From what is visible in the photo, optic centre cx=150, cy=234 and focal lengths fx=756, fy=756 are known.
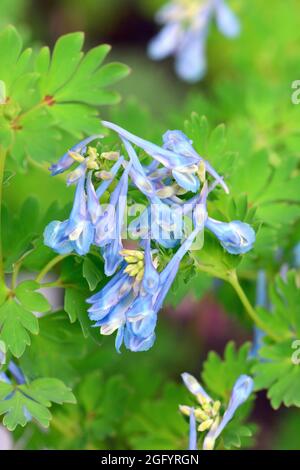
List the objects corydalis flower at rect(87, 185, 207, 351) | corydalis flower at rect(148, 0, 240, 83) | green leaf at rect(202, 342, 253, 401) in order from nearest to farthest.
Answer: corydalis flower at rect(87, 185, 207, 351)
green leaf at rect(202, 342, 253, 401)
corydalis flower at rect(148, 0, 240, 83)

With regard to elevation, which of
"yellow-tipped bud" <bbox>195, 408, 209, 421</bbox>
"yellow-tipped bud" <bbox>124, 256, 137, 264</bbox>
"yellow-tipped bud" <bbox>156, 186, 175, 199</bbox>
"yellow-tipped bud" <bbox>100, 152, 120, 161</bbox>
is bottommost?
"yellow-tipped bud" <bbox>195, 408, 209, 421</bbox>

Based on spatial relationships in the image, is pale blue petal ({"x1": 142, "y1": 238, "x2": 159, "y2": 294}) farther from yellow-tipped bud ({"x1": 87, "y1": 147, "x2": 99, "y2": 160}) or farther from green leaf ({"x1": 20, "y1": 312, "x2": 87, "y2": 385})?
green leaf ({"x1": 20, "y1": 312, "x2": 87, "y2": 385})

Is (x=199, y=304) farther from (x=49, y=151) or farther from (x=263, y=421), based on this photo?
(x=49, y=151)

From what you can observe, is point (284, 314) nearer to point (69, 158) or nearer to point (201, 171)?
point (201, 171)

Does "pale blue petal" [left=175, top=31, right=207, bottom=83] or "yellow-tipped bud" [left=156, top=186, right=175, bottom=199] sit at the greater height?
"yellow-tipped bud" [left=156, top=186, right=175, bottom=199]

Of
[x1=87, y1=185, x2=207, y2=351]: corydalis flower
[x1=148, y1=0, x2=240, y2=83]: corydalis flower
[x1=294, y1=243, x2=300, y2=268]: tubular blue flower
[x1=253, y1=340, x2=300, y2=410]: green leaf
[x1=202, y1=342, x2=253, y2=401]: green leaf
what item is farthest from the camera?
[x1=148, y1=0, x2=240, y2=83]: corydalis flower

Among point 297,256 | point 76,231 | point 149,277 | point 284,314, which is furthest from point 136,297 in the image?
point 297,256

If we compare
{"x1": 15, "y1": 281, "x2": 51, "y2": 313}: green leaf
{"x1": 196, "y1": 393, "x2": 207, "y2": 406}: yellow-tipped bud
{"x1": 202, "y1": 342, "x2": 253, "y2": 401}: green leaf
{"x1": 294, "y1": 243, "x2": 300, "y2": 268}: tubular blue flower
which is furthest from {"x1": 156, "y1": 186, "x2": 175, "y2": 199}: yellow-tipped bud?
{"x1": 294, "y1": 243, "x2": 300, "y2": 268}: tubular blue flower

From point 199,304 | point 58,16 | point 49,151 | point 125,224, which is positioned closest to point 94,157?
point 125,224
